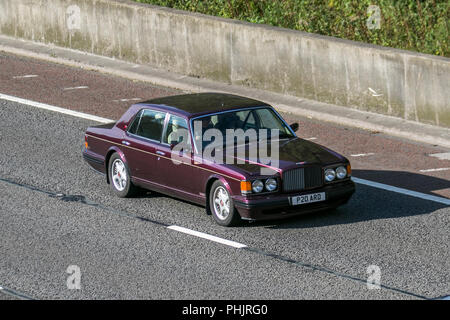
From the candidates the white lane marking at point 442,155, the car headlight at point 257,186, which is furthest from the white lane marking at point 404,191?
the car headlight at point 257,186

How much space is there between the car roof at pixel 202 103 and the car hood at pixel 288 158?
0.72 meters

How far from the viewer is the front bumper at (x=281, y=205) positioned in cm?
1260

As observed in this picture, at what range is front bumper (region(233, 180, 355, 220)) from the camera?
41.3 ft

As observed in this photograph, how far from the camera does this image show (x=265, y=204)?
1261 cm

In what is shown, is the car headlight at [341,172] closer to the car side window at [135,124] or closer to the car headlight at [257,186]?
the car headlight at [257,186]

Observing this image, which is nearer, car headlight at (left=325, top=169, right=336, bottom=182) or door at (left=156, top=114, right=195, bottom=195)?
car headlight at (left=325, top=169, right=336, bottom=182)

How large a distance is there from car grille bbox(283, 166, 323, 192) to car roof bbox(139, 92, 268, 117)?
61.0 inches

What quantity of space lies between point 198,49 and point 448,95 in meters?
5.96

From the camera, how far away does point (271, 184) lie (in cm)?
1270
